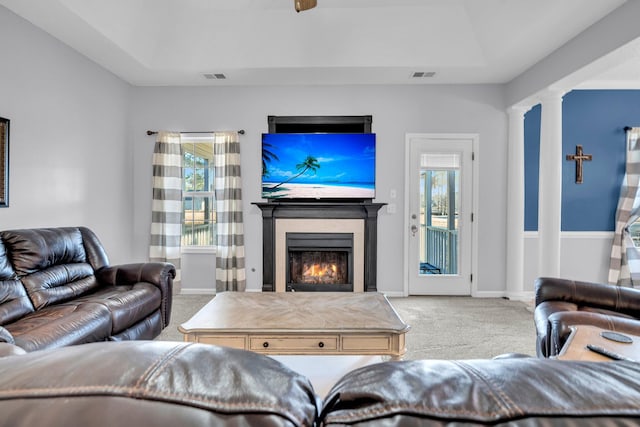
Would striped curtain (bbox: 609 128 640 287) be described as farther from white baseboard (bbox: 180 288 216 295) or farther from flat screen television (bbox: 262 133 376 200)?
white baseboard (bbox: 180 288 216 295)

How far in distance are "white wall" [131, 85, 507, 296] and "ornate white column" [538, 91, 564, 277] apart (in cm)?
74

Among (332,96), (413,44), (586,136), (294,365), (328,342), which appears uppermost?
(413,44)

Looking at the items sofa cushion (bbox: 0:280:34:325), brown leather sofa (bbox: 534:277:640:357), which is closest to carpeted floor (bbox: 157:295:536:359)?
brown leather sofa (bbox: 534:277:640:357)

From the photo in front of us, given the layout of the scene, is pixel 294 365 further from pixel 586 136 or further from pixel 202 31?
pixel 586 136

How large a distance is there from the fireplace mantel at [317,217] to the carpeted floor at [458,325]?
2.03 ft

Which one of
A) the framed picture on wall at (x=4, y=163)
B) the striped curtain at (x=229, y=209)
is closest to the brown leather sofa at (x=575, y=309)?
the striped curtain at (x=229, y=209)

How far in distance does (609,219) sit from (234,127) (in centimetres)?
505

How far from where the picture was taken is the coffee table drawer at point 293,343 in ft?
7.20

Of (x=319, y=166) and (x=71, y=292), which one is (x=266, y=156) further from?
(x=71, y=292)

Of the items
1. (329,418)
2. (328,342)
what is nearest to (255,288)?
(328,342)

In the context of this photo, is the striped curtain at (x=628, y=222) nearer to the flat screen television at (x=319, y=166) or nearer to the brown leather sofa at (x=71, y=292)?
the flat screen television at (x=319, y=166)

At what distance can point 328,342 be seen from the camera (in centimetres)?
220

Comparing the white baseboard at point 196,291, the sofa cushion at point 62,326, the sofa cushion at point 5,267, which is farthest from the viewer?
the white baseboard at point 196,291

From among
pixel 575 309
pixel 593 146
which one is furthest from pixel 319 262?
pixel 593 146
